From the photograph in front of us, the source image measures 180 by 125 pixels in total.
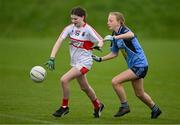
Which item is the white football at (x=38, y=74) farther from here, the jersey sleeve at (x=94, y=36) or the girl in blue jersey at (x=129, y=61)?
the girl in blue jersey at (x=129, y=61)

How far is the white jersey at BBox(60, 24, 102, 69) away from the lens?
49.8ft

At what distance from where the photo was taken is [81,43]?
15.2 metres

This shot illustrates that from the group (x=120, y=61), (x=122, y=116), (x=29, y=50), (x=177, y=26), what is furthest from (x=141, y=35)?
(x=122, y=116)

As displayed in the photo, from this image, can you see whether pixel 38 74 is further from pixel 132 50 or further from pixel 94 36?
pixel 132 50

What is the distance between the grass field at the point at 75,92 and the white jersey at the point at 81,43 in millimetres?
1129

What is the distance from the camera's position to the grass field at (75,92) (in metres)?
14.9

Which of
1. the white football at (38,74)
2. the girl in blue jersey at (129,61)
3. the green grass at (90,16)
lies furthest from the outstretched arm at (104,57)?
Result: the green grass at (90,16)

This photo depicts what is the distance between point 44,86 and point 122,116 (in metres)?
6.72

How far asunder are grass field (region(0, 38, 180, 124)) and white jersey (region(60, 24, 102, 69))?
1129mm

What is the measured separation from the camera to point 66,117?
1508 cm

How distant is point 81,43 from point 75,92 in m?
5.35

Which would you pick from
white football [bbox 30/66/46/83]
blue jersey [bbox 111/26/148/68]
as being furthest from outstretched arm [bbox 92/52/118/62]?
white football [bbox 30/66/46/83]

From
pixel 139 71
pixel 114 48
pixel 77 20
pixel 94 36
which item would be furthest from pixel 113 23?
pixel 139 71

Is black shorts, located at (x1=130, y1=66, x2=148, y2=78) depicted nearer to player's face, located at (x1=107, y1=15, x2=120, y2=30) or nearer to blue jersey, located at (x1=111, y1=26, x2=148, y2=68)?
blue jersey, located at (x1=111, y1=26, x2=148, y2=68)
